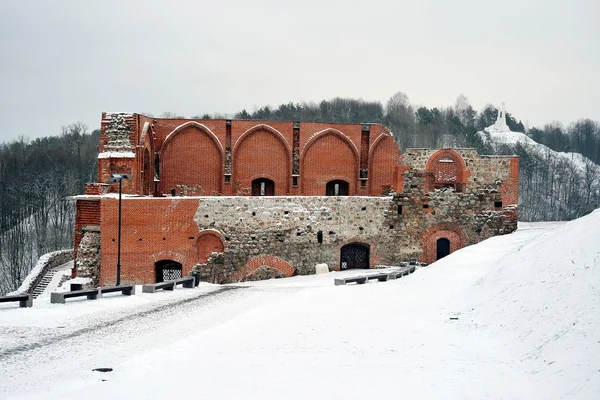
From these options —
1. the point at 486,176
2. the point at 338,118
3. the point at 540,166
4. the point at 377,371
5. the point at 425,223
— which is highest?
the point at 338,118

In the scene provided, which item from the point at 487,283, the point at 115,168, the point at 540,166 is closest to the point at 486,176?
the point at 487,283

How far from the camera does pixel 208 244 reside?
65.0ft

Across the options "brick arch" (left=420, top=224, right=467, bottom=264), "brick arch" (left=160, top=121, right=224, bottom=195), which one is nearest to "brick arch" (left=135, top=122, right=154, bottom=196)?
"brick arch" (left=160, top=121, right=224, bottom=195)

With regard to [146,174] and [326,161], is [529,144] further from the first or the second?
[146,174]

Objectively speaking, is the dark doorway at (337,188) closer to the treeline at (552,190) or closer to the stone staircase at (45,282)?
the stone staircase at (45,282)

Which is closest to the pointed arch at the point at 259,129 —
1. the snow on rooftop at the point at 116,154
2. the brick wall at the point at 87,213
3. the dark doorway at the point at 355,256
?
the snow on rooftop at the point at 116,154

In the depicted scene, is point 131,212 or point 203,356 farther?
point 131,212

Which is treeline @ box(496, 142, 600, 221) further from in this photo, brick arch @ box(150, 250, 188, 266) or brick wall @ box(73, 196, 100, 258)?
brick wall @ box(73, 196, 100, 258)

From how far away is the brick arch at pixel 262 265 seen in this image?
20.1 meters

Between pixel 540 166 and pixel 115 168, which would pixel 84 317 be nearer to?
pixel 115 168

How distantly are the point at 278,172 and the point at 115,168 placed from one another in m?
7.64

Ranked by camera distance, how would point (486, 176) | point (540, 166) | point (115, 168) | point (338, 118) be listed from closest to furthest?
point (115, 168), point (486, 176), point (540, 166), point (338, 118)

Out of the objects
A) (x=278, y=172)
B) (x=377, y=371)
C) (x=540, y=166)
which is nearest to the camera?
(x=377, y=371)

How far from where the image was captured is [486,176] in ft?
72.7
